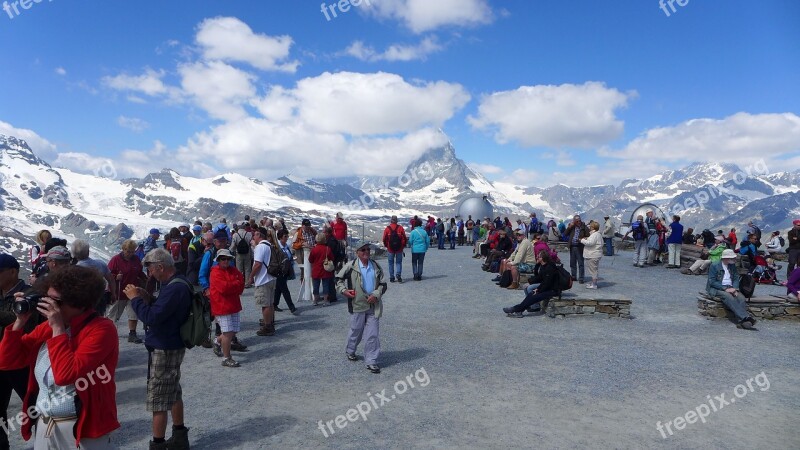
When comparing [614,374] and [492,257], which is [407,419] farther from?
[492,257]

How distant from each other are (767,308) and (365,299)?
969cm

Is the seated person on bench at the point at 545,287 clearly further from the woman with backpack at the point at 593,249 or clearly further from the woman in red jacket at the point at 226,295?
the woman in red jacket at the point at 226,295

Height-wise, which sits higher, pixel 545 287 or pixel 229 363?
pixel 545 287

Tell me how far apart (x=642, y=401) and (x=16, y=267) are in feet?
26.2

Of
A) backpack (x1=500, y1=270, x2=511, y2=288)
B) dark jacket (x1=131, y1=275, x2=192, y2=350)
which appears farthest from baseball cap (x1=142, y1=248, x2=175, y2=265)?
backpack (x1=500, y1=270, x2=511, y2=288)

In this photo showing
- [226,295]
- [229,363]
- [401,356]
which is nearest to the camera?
[226,295]

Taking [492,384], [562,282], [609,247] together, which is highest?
[609,247]

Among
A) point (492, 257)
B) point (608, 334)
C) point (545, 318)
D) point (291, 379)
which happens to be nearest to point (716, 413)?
point (608, 334)

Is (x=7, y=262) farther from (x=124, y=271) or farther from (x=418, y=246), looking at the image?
(x=418, y=246)

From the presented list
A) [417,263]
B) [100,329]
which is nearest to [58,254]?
[100,329]

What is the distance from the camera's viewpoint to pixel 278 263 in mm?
A: 11117

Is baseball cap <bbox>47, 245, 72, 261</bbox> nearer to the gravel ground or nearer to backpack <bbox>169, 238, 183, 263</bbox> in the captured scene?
the gravel ground

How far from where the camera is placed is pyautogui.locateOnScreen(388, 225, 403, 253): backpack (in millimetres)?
15695

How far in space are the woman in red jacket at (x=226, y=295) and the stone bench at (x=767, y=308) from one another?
10.7m
